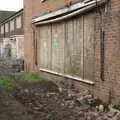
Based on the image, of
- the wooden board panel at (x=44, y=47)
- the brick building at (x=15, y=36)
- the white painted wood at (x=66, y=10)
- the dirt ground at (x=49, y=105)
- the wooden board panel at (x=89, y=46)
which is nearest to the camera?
the dirt ground at (x=49, y=105)

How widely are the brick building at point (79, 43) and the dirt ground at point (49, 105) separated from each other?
0.54 metres

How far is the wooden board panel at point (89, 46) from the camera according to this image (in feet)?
35.3

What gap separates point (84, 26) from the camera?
11.4 metres

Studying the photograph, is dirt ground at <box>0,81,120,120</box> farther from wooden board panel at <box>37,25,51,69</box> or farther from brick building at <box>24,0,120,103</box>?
wooden board panel at <box>37,25,51,69</box>

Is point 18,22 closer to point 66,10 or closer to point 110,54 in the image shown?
point 66,10

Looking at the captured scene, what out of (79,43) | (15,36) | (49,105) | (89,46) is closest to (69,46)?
(79,43)

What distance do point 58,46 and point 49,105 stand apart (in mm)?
4826

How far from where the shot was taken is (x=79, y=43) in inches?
468

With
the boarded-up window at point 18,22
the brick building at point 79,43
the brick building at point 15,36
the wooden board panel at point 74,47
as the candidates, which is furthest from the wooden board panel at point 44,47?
the boarded-up window at point 18,22

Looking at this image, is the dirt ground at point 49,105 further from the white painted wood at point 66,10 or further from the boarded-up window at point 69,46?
the white painted wood at point 66,10

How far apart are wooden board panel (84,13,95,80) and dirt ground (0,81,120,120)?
0.63 metres

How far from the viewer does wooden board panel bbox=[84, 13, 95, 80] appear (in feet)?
35.3

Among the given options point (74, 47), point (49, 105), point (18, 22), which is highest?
point (18, 22)

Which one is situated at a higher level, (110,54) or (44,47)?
(44,47)
